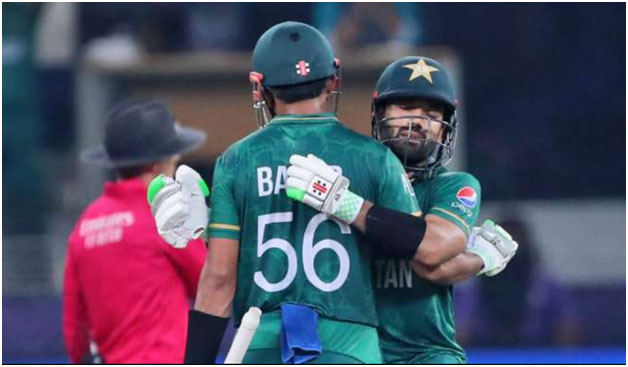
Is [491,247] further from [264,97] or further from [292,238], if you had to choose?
[264,97]

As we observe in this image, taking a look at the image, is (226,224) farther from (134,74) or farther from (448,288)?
(134,74)

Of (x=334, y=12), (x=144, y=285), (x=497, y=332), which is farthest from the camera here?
(x=334, y=12)

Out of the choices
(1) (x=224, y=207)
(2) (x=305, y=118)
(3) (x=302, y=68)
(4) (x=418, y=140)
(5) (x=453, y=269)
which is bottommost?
(5) (x=453, y=269)

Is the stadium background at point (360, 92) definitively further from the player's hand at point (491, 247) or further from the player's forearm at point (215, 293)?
the player's forearm at point (215, 293)

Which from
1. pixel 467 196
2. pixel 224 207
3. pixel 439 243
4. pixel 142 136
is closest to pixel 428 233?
pixel 439 243

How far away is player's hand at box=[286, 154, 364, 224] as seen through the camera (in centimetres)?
364

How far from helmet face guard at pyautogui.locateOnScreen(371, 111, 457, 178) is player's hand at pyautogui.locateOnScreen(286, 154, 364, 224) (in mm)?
454

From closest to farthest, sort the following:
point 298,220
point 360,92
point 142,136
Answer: point 298,220
point 142,136
point 360,92

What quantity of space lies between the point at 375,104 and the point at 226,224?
757 mm

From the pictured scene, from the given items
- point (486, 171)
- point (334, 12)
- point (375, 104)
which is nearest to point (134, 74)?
point (334, 12)

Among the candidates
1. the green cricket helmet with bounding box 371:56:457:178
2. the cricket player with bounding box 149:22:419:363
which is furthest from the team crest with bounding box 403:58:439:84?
the cricket player with bounding box 149:22:419:363

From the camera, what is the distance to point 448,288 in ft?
A: 13.5

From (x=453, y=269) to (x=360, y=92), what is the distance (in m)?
7.45

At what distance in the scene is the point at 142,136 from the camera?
17.3 ft
